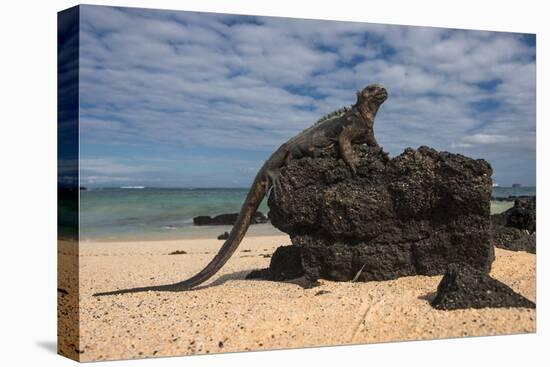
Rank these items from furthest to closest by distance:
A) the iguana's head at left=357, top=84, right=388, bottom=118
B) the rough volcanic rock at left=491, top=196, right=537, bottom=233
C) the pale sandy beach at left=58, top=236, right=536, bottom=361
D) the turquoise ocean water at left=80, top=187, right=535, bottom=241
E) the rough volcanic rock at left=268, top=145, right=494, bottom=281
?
the turquoise ocean water at left=80, top=187, right=535, bottom=241 < the rough volcanic rock at left=491, top=196, right=537, bottom=233 < the iguana's head at left=357, top=84, right=388, bottom=118 < the rough volcanic rock at left=268, top=145, right=494, bottom=281 < the pale sandy beach at left=58, top=236, right=536, bottom=361

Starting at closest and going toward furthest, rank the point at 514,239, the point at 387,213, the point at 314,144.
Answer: the point at 387,213 < the point at 314,144 < the point at 514,239

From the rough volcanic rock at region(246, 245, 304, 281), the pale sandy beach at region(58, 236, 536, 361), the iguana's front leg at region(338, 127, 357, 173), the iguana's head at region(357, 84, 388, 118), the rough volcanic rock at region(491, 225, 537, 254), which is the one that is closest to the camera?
the pale sandy beach at region(58, 236, 536, 361)

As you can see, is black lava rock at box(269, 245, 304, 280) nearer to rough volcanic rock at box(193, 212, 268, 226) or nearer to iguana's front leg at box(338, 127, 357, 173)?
iguana's front leg at box(338, 127, 357, 173)

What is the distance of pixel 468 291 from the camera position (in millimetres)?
6379

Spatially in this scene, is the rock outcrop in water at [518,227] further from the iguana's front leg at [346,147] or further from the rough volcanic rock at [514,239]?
the iguana's front leg at [346,147]

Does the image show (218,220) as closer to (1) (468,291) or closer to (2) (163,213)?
(2) (163,213)

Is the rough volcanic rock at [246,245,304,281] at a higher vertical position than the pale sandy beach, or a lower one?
higher

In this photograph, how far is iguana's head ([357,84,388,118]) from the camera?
25.1ft

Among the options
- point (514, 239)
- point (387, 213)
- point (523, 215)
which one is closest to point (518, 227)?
point (523, 215)

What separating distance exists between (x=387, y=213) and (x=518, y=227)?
12.3 ft

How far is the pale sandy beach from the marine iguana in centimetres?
59

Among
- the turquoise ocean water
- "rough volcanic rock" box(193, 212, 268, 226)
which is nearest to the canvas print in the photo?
the turquoise ocean water

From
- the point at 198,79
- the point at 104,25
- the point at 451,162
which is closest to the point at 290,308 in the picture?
the point at 451,162

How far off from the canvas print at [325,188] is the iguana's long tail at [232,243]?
0.02 m
